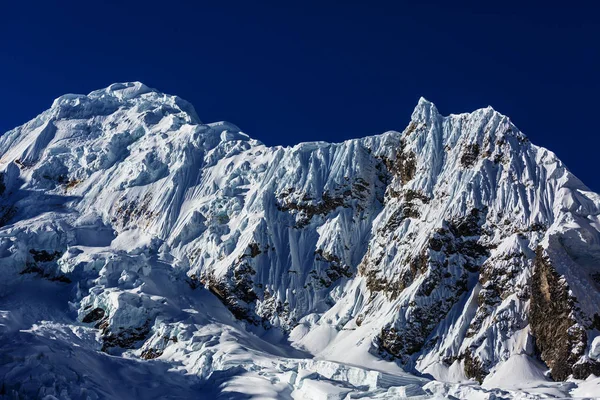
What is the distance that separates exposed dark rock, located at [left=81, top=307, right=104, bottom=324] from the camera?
95.1 metres

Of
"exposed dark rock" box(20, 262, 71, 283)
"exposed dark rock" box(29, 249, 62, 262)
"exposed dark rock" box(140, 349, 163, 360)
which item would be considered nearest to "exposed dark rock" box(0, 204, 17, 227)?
"exposed dark rock" box(29, 249, 62, 262)

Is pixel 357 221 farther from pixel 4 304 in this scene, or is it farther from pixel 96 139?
pixel 96 139

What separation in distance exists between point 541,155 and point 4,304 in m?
87.5

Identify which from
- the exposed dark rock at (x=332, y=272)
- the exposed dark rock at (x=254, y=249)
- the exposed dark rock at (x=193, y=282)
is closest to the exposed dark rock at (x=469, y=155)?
the exposed dark rock at (x=332, y=272)

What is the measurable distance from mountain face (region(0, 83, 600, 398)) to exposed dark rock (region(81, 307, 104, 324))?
0.30 meters

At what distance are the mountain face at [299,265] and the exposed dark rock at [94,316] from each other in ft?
0.99

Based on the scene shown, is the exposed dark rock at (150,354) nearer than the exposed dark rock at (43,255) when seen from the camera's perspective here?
Yes

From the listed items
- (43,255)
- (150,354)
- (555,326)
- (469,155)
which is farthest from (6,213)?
(555,326)

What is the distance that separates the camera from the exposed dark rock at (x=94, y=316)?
3743 inches

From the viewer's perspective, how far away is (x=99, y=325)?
93812 mm

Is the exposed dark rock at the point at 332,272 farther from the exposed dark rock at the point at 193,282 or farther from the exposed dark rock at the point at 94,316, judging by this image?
the exposed dark rock at the point at 94,316

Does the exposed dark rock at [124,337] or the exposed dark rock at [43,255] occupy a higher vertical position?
the exposed dark rock at [43,255]

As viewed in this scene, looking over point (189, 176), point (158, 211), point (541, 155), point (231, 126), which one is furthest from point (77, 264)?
point (541, 155)

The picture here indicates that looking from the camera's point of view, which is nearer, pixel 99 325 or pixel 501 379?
pixel 501 379
